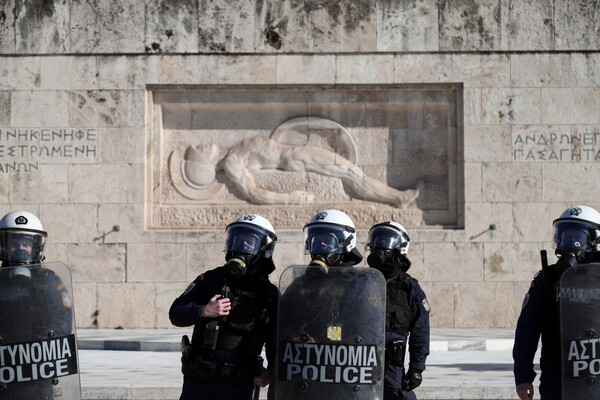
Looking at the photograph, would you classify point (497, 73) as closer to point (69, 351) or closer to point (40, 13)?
point (40, 13)

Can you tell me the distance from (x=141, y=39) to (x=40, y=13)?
4.78ft

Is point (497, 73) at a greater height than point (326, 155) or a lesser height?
greater

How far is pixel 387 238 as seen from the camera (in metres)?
6.67

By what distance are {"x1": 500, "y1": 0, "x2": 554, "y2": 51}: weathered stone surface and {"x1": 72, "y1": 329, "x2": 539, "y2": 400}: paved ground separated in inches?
155

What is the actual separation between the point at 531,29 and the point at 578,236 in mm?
9002

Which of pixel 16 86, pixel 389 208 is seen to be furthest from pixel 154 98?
pixel 389 208

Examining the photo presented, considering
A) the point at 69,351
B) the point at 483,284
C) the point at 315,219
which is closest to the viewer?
the point at 69,351

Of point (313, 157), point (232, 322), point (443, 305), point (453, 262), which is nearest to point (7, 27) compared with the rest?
point (313, 157)

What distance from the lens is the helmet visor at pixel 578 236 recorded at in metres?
5.88

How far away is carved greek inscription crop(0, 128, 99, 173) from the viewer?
14.4m

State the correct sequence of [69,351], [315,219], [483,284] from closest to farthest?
[69,351] < [315,219] < [483,284]

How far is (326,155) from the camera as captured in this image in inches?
579

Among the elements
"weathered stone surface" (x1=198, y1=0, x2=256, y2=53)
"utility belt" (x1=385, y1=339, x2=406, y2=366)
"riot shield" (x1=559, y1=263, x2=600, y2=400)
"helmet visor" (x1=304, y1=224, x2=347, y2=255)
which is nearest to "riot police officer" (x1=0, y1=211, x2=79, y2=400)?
"helmet visor" (x1=304, y1=224, x2=347, y2=255)

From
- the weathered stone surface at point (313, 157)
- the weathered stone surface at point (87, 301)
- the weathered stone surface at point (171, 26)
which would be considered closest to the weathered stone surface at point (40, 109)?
the weathered stone surface at point (313, 157)
